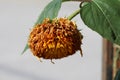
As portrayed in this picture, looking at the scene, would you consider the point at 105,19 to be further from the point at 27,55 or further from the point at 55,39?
the point at 27,55

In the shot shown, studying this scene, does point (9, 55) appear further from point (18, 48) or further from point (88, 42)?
point (88, 42)

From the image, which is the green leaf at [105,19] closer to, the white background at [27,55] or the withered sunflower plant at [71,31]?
the withered sunflower plant at [71,31]

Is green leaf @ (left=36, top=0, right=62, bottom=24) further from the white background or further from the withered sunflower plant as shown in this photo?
the white background

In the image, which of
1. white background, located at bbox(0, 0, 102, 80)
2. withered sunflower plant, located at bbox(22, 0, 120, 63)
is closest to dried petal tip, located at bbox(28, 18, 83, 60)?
withered sunflower plant, located at bbox(22, 0, 120, 63)

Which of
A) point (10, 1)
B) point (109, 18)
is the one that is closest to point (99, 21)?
point (109, 18)

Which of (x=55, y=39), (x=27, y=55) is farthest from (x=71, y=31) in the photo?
(x=27, y=55)

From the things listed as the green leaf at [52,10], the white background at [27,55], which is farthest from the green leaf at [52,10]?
the white background at [27,55]
